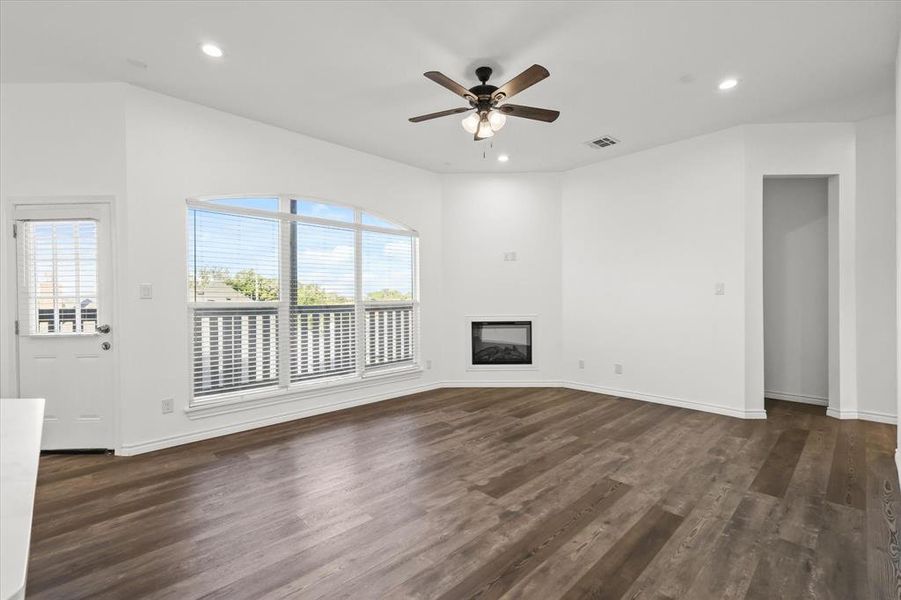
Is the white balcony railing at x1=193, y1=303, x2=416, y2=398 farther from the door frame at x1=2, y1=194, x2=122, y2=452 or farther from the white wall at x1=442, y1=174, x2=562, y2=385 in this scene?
the white wall at x1=442, y1=174, x2=562, y2=385

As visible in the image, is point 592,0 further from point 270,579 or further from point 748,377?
point 748,377

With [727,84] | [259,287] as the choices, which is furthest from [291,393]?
[727,84]

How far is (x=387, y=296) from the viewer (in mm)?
5270

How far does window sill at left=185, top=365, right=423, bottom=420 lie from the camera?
12.3 ft

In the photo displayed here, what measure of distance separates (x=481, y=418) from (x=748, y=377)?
9.18ft

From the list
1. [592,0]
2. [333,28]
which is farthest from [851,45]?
[333,28]

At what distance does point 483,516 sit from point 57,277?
3902 mm

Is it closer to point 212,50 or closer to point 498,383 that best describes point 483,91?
point 212,50

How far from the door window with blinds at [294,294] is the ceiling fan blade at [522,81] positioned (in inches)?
98.0

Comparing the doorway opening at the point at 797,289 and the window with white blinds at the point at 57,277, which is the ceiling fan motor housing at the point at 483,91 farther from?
the doorway opening at the point at 797,289

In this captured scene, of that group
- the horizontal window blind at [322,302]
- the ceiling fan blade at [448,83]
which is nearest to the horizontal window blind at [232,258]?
the horizontal window blind at [322,302]

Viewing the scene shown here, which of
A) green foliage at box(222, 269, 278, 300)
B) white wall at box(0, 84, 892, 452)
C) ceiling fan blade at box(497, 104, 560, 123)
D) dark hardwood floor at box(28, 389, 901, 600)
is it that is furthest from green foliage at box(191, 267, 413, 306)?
ceiling fan blade at box(497, 104, 560, 123)

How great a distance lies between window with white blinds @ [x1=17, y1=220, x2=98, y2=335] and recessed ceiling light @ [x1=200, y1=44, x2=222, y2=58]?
1747 mm

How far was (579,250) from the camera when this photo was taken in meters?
5.59
